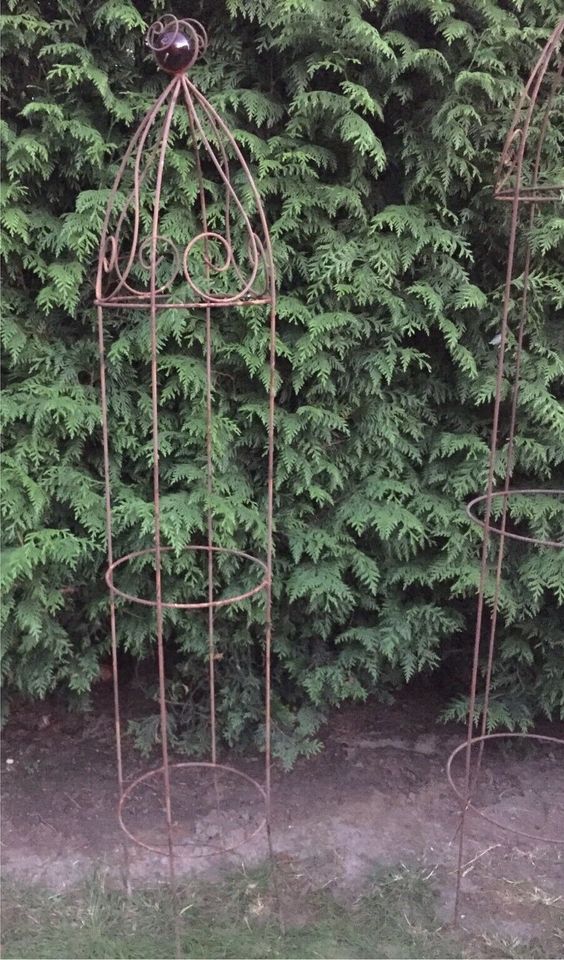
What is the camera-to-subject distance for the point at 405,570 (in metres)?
2.89

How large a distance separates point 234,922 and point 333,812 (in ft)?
1.87

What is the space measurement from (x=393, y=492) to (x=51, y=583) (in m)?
1.25

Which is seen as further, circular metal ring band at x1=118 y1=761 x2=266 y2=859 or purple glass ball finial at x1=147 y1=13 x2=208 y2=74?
circular metal ring band at x1=118 y1=761 x2=266 y2=859

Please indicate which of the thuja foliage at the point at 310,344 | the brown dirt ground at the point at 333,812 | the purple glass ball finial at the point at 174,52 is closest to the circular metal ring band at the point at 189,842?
the brown dirt ground at the point at 333,812

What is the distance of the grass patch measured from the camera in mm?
2293

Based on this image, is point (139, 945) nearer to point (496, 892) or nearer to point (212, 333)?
point (496, 892)

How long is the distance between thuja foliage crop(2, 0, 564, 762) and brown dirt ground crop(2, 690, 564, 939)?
0.23 meters

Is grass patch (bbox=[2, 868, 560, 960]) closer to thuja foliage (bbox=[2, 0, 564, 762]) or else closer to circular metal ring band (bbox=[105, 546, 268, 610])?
thuja foliage (bbox=[2, 0, 564, 762])

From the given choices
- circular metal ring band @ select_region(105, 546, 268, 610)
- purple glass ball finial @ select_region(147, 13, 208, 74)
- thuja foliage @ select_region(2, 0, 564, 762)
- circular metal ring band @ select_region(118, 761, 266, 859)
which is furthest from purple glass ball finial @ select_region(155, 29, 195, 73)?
circular metal ring band @ select_region(118, 761, 266, 859)

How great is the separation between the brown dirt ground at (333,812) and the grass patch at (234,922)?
71 mm

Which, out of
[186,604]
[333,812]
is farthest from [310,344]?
[333,812]

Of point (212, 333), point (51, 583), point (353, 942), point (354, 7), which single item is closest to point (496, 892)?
point (353, 942)

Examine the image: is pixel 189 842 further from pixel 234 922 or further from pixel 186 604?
pixel 186 604

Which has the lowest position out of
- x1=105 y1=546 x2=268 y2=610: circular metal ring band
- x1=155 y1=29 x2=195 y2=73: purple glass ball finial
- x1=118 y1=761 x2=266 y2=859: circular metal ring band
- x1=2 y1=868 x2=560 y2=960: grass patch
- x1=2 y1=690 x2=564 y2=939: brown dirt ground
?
x1=2 y1=690 x2=564 y2=939: brown dirt ground
